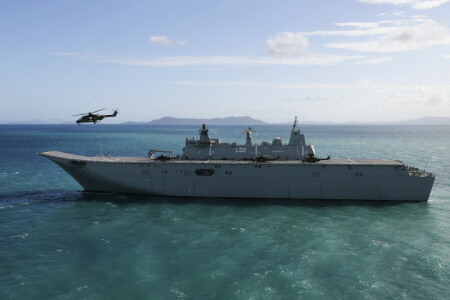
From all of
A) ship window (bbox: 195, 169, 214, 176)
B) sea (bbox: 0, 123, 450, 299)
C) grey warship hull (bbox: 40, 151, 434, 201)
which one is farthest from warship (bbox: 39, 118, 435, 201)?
sea (bbox: 0, 123, 450, 299)

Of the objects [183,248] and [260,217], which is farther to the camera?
[260,217]

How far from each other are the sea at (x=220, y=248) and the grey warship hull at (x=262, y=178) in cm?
116

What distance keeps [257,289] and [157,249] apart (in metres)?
7.64

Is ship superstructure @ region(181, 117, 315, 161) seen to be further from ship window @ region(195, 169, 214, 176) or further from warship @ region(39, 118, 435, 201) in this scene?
ship window @ region(195, 169, 214, 176)

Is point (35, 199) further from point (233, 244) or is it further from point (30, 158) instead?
point (30, 158)

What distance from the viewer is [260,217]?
86.3 ft

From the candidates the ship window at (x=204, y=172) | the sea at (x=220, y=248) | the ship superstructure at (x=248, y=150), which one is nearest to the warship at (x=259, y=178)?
the ship window at (x=204, y=172)

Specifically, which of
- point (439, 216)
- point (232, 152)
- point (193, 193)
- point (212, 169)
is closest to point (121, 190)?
point (193, 193)

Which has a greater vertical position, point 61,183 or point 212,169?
point 212,169

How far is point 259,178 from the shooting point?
102ft

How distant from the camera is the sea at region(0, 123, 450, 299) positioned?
1552 centimetres

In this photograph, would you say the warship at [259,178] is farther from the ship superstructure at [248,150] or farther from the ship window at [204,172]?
the ship superstructure at [248,150]

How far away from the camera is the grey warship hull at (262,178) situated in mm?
30453

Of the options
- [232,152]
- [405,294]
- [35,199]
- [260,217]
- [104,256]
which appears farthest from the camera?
[232,152]
